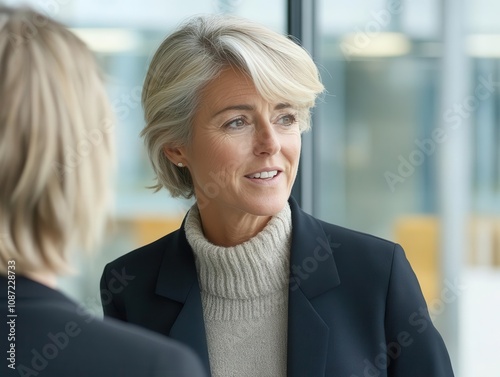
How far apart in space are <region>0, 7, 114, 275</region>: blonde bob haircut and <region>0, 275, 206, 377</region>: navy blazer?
33 millimetres

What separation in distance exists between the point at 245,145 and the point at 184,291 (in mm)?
342

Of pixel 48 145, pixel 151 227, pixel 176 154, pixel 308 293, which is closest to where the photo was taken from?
pixel 48 145

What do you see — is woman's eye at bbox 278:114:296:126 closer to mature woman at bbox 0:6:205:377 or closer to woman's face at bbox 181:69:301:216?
woman's face at bbox 181:69:301:216

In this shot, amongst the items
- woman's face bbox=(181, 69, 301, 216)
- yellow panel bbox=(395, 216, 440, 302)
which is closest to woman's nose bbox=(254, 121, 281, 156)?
woman's face bbox=(181, 69, 301, 216)

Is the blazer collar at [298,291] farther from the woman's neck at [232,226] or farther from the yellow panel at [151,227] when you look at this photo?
the yellow panel at [151,227]

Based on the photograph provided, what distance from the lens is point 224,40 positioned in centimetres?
176

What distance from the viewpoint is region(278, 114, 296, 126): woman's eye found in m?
1.76

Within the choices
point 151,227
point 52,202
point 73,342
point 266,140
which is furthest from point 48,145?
point 151,227

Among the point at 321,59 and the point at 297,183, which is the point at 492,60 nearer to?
the point at 321,59

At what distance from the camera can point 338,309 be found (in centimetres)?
171

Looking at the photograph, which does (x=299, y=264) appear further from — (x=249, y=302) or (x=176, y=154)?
(x=176, y=154)

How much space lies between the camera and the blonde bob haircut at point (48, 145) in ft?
2.98

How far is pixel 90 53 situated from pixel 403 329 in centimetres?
94

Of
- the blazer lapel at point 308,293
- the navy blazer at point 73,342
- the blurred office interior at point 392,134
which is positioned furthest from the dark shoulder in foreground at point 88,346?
the blurred office interior at point 392,134
